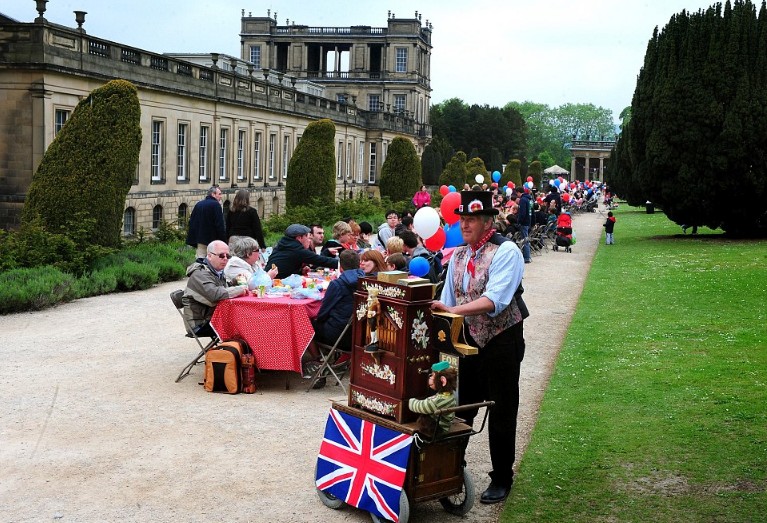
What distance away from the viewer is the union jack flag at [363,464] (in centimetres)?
594

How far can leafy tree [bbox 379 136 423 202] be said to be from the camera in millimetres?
40531

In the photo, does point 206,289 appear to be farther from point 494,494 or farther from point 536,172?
point 536,172

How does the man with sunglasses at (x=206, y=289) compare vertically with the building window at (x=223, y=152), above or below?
below

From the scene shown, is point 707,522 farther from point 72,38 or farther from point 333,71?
point 333,71

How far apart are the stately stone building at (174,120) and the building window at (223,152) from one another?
0.04 metres

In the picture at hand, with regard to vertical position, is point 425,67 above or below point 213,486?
above

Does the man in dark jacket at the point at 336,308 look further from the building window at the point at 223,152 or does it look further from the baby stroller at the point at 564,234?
the building window at the point at 223,152

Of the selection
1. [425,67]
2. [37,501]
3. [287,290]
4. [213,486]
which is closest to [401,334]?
[213,486]

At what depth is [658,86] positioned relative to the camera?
94.0 ft

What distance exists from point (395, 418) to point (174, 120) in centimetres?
3021

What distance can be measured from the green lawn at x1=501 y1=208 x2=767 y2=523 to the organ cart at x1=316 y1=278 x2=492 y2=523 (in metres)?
0.58

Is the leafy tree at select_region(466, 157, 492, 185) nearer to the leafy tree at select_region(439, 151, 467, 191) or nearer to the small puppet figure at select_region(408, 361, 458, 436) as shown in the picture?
the leafy tree at select_region(439, 151, 467, 191)

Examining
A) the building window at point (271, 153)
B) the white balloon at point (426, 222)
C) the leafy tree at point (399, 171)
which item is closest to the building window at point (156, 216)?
the leafy tree at point (399, 171)

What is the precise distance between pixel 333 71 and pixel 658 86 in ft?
269
